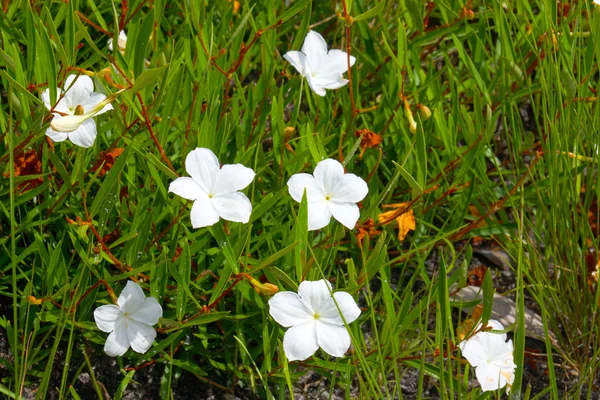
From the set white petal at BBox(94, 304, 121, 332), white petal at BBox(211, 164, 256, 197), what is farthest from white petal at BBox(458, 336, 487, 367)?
white petal at BBox(94, 304, 121, 332)

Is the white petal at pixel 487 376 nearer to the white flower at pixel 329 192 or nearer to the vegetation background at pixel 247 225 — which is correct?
the vegetation background at pixel 247 225

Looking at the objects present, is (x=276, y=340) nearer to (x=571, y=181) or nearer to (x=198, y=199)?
(x=198, y=199)

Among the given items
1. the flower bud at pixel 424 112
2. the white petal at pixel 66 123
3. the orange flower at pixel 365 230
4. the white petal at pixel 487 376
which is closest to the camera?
the white petal at pixel 66 123

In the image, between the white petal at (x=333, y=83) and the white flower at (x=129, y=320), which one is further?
the white petal at (x=333, y=83)

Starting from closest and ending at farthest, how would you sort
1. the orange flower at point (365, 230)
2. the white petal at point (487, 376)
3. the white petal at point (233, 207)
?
the white petal at point (233, 207), the white petal at point (487, 376), the orange flower at point (365, 230)

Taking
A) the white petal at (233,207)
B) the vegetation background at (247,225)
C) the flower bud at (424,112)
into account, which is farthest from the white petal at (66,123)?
the flower bud at (424,112)

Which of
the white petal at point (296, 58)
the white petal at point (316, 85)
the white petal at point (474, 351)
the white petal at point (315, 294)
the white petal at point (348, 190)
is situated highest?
the white petal at point (296, 58)
